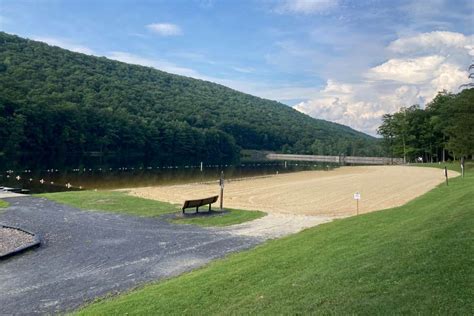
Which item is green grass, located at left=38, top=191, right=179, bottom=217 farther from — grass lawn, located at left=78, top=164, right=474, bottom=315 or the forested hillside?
the forested hillside

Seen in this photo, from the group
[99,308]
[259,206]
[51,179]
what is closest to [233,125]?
[51,179]

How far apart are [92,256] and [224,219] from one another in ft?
27.0

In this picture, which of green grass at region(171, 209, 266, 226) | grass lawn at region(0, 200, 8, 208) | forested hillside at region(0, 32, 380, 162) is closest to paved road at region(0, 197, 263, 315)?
green grass at region(171, 209, 266, 226)

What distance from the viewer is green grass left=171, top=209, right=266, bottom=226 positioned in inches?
794

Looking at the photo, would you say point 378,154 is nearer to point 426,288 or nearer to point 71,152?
point 71,152

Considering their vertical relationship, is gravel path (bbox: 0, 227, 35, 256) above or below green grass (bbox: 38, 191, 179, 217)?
below

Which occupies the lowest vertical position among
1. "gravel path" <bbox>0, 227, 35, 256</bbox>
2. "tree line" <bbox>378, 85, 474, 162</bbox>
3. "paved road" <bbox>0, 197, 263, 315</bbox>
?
"paved road" <bbox>0, 197, 263, 315</bbox>

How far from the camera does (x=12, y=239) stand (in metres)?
15.8

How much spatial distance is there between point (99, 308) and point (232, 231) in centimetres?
971

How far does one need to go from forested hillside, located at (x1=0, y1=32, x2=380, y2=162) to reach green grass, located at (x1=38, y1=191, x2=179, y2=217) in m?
60.1

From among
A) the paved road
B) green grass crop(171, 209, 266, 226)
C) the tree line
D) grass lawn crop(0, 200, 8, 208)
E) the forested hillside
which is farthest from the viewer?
the forested hillside

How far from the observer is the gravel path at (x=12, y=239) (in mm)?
14565

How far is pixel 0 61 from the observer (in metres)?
122

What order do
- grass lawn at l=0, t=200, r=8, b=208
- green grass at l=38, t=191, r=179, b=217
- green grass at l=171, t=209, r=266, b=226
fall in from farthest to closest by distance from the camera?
grass lawn at l=0, t=200, r=8, b=208 < green grass at l=38, t=191, r=179, b=217 < green grass at l=171, t=209, r=266, b=226
